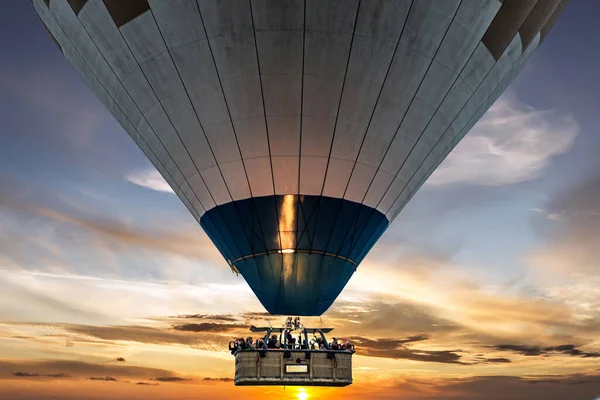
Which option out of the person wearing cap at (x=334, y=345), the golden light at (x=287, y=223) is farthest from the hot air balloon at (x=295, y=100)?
the person wearing cap at (x=334, y=345)

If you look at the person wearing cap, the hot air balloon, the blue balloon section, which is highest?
the hot air balloon

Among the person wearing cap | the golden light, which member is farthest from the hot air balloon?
the person wearing cap

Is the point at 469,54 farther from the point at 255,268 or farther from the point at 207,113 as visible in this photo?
the point at 255,268

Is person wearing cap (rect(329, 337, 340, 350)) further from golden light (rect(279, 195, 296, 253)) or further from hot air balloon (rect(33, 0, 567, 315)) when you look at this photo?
golden light (rect(279, 195, 296, 253))

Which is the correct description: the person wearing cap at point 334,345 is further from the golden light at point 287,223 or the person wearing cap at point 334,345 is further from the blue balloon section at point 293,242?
the golden light at point 287,223

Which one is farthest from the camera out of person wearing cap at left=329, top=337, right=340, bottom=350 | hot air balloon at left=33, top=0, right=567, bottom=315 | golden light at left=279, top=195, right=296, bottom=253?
person wearing cap at left=329, top=337, right=340, bottom=350

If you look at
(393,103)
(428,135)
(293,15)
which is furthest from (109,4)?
(428,135)
